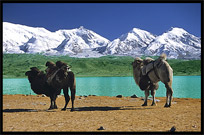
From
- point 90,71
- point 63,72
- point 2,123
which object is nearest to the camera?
point 2,123

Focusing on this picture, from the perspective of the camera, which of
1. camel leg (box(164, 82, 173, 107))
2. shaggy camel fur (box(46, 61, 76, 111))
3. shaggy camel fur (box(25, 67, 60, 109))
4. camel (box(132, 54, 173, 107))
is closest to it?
shaggy camel fur (box(46, 61, 76, 111))

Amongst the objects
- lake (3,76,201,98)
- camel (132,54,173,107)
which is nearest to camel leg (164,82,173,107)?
camel (132,54,173,107)

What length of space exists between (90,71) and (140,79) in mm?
181697

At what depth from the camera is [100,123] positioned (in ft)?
21.7

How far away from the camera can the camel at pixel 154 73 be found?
10445 millimetres

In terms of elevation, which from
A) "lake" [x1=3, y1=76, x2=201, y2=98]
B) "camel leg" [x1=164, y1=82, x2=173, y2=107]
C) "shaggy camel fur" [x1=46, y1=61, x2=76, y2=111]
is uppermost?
"shaggy camel fur" [x1=46, y1=61, x2=76, y2=111]

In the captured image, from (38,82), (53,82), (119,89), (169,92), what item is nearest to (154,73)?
(169,92)

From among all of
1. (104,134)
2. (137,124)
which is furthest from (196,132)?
Answer: (104,134)

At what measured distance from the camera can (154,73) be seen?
1086cm

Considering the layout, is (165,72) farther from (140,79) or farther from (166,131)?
(166,131)

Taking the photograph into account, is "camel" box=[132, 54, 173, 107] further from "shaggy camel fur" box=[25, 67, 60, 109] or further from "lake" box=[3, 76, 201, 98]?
"lake" box=[3, 76, 201, 98]

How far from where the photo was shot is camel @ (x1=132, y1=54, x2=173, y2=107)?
10445 millimetres

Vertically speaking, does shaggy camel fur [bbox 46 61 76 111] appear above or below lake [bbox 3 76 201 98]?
above

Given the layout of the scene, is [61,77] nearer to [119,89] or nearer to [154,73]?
[154,73]
